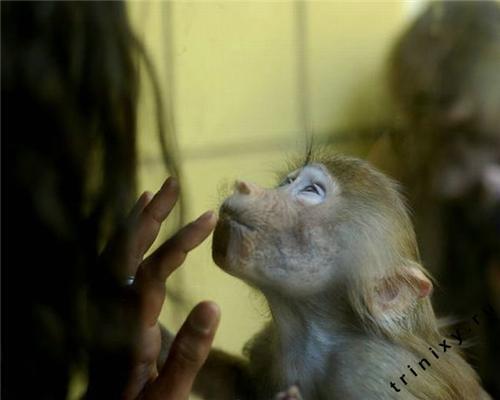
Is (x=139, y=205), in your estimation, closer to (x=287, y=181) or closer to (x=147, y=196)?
(x=147, y=196)

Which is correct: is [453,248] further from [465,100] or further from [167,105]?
[167,105]

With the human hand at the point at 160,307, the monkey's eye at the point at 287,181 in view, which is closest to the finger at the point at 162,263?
the human hand at the point at 160,307

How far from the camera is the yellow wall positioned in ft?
2.40

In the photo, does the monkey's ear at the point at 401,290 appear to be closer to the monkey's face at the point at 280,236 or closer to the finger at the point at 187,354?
the monkey's face at the point at 280,236

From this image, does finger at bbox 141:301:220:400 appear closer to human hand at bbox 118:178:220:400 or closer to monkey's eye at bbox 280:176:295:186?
human hand at bbox 118:178:220:400

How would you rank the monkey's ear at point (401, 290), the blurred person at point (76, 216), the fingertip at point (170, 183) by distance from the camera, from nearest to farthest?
1. the blurred person at point (76, 216)
2. the fingertip at point (170, 183)
3. the monkey's ear at point (401, 290)

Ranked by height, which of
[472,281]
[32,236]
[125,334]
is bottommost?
[472,281]

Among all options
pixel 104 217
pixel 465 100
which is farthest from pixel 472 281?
pixel 104 217

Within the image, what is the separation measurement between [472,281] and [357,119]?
219mm

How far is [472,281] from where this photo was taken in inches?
35.1

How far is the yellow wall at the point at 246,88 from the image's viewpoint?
0.73 metres

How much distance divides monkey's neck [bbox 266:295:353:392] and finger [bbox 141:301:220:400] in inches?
5.0

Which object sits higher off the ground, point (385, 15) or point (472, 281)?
point (385, 15)

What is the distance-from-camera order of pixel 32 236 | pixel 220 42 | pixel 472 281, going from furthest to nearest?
pixel 472 281 → pixel 220 42 → pixel 32 236
